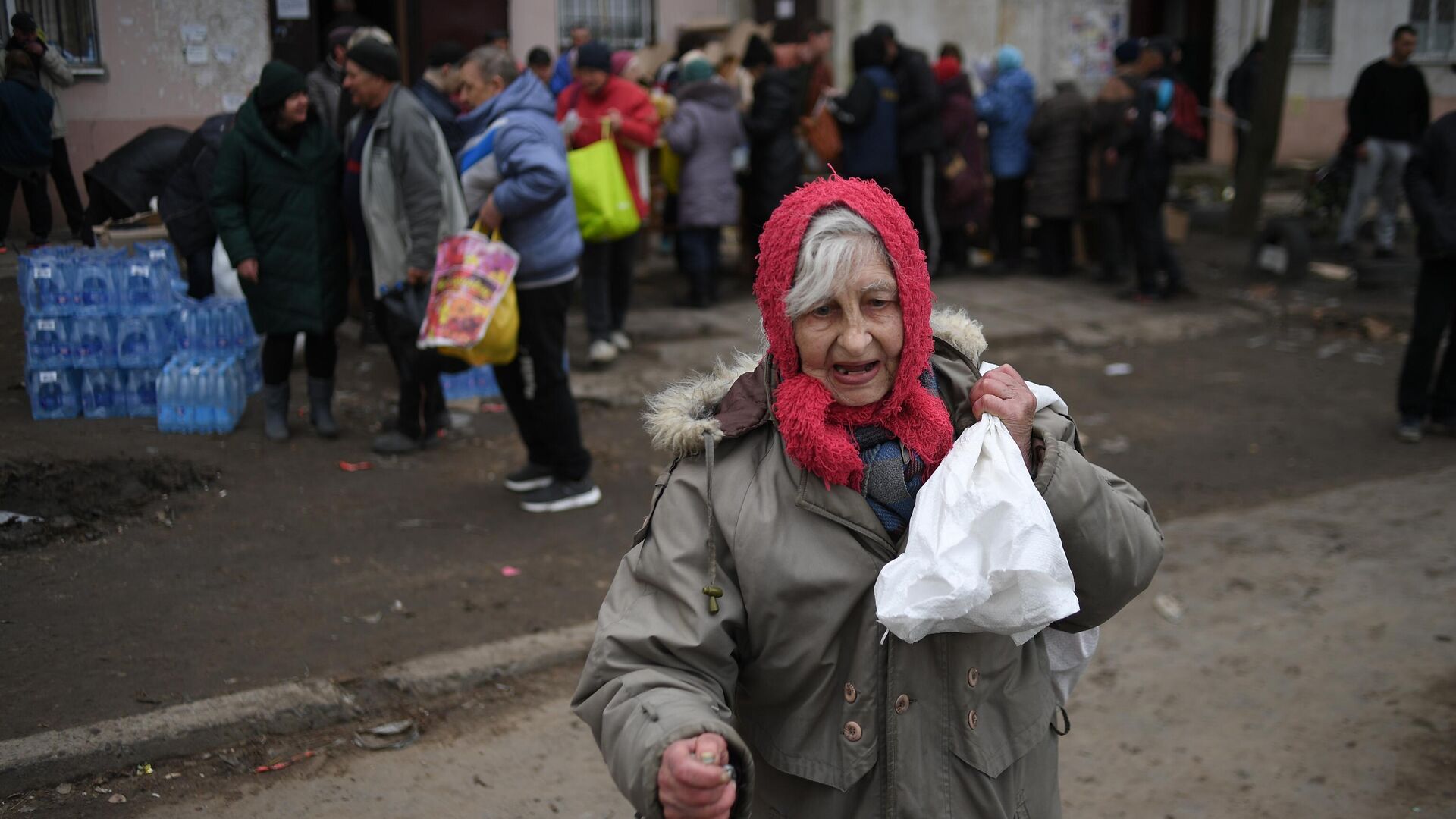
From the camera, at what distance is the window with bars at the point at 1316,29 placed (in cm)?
1784

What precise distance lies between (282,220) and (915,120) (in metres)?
6.23

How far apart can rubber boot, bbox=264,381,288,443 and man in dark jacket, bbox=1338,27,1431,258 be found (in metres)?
9.29

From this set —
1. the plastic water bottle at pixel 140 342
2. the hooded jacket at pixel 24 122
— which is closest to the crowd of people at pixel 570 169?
the hooded jacket at pixel 24 122

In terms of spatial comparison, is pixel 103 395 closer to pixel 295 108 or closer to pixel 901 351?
pixel 295 108

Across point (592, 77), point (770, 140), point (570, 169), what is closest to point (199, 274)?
point (570, 169)

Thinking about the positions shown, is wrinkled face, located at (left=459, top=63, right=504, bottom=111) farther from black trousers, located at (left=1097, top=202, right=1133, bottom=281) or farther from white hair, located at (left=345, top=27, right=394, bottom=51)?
black trousers, located at (left=1097, top=202, right=1133, bottom=281)

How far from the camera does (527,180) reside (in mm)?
5539

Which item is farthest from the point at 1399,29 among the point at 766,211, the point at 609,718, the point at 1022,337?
the point at 609,718

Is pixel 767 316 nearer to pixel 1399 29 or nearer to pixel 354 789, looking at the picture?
pixel 354 789

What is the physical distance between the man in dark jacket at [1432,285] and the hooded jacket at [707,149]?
15.9ft

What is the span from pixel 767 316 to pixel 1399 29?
Result: 10.5m

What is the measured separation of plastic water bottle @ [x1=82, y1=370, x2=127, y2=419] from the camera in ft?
14.8

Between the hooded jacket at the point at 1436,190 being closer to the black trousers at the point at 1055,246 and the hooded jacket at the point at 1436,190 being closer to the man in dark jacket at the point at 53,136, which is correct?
the black trousers at the point at 1055,246

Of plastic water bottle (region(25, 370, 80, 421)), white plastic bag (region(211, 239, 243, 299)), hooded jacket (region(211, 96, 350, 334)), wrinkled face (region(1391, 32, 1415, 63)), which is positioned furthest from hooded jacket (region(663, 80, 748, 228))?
plastic water bottle (region(25, 370, 80, 421))
